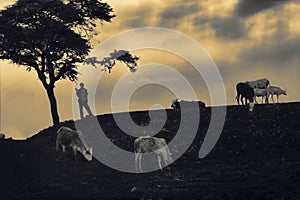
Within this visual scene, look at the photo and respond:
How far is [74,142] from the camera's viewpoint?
47.4m

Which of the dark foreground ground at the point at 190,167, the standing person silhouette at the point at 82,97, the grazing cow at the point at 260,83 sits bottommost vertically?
the dark foreground ground at the point at 190,167

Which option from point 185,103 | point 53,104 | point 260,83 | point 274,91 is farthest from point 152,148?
point 260,83

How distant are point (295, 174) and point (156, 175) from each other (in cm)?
870

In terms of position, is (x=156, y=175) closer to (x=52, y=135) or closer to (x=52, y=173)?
(x=52, y=173)

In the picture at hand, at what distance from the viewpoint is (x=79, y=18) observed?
62.1 m

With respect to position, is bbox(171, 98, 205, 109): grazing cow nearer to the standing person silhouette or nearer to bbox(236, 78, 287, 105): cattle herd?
bbox(236, 78, 287, 105): cattle herd

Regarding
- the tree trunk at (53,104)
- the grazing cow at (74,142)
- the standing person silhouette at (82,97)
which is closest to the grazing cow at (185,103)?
the standing person silhouette at (82,97)

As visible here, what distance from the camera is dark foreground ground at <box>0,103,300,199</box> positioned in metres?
35.4

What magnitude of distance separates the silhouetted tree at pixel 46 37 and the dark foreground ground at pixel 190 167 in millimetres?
6613

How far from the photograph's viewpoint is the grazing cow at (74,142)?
4694 cm

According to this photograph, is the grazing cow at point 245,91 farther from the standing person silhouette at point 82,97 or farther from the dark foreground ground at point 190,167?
the standing person silhouette at point 82,97

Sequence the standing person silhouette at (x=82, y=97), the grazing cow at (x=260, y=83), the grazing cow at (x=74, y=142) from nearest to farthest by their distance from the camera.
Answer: the grazing cow at (x=74, y=142)
the standing person silhouette at (x=82, y=97)
the grazing cow at (x=260, y=83)

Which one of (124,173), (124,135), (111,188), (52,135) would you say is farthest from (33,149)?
(111,188)

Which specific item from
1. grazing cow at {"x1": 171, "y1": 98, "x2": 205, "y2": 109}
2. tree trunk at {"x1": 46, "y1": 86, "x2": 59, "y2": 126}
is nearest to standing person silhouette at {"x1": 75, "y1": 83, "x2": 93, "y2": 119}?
tree trunk at {"x1": 46, "y1": 86, "x2": 59, "y2": 126}
